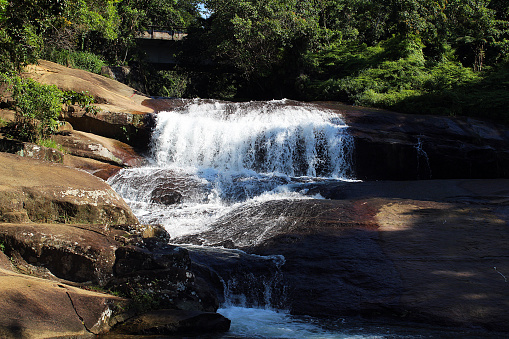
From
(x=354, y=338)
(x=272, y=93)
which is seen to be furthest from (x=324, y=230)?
(x=272, y=93)

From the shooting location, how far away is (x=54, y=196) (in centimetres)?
641

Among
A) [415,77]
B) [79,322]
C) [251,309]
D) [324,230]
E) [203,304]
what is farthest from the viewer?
[415,77]

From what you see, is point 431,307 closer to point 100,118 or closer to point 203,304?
point 203,304

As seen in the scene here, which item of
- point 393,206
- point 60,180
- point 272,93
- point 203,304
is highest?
point 272,93

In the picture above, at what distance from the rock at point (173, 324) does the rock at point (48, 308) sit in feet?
0.87

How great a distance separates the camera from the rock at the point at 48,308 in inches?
167

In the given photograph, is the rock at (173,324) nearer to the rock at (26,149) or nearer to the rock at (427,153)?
the rock at (26,149)

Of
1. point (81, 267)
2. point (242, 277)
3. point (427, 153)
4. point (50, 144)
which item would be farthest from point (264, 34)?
point (81, 267)

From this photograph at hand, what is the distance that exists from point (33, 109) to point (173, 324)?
9430 millimetres

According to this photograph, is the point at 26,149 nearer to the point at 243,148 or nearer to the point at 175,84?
the point at 243,148

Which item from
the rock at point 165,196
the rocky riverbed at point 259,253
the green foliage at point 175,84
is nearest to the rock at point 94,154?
the rocky riverbed at point 259,253

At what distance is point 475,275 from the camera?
23.3ft

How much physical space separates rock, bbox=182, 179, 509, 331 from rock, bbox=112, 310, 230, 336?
167 cm

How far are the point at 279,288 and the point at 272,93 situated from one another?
67.5ft
